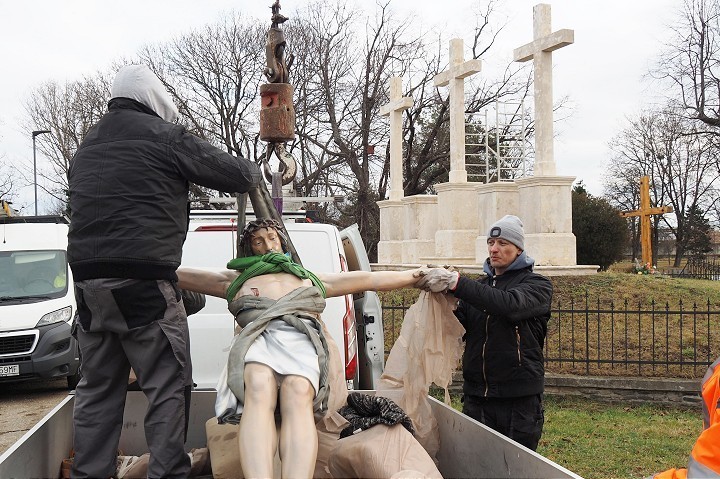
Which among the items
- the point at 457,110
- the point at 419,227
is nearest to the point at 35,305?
the point at 457,110

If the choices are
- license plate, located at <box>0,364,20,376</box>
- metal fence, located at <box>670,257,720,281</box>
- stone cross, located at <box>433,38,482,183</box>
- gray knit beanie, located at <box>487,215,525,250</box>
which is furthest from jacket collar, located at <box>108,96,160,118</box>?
metal fence, located at <box>670,257,720,281</box>

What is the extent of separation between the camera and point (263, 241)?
3516 millimetres

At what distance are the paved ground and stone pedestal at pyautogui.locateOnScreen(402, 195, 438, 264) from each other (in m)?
9.95

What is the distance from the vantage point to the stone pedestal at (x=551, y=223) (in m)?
13.6

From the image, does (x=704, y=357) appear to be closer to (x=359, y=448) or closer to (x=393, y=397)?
Answer: (x=393, y=397)

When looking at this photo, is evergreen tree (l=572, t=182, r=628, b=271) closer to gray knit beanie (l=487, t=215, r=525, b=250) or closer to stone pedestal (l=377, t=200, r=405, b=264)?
stone pedestal (l=377, t=200, r=405, b=264)

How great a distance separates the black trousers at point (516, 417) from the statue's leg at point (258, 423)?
4.60 feet

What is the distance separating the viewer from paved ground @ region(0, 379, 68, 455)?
25.7ft

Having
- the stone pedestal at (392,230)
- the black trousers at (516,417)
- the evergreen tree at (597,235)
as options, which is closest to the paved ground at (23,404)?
the black trousers at (516,417)

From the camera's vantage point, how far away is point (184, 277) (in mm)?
3572

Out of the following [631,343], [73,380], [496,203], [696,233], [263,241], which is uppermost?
[496,203]

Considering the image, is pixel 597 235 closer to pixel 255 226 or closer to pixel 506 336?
pixel 506 336

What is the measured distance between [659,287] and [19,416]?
387 inches

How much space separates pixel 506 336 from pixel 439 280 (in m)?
0.45
